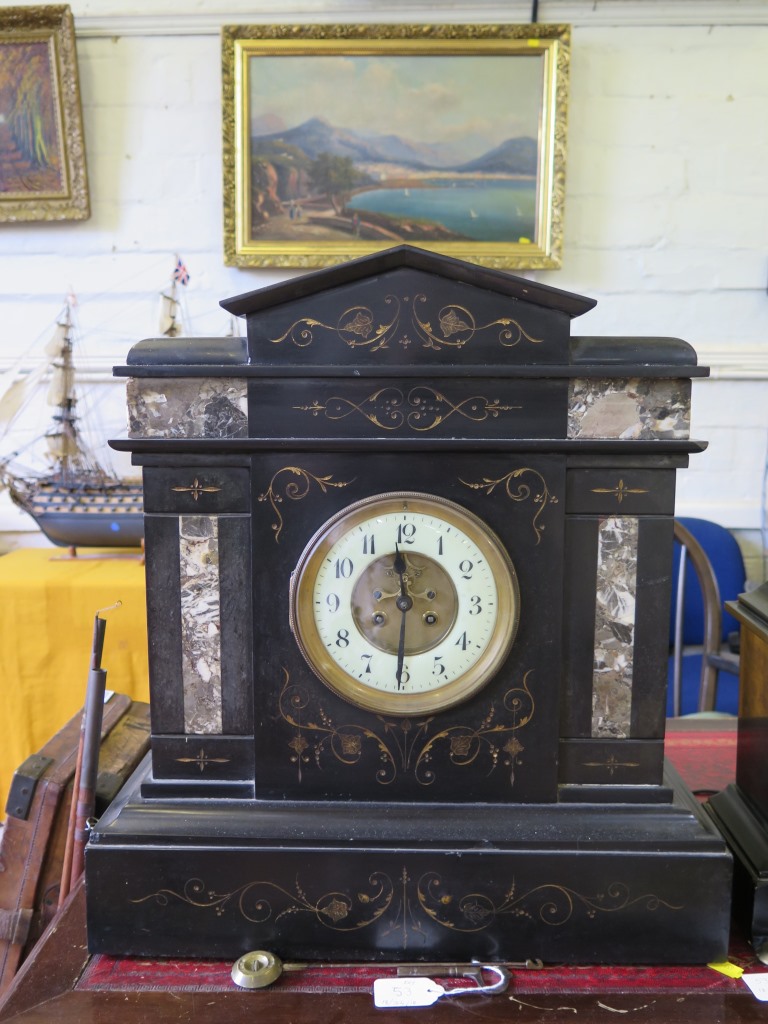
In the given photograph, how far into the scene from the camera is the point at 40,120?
2.38 meters

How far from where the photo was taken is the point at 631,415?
85cm

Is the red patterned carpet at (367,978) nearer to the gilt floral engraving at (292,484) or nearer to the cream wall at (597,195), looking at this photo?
the gilt floral engraving at (292,484)

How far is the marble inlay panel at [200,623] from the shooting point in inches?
34.9

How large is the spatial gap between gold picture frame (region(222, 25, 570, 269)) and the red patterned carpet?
1.94m

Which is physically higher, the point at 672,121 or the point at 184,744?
the point at 672,121

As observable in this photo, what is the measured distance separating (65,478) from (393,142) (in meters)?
1.37

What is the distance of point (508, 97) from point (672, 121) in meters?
0.48

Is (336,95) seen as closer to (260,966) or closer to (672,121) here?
(672,121)

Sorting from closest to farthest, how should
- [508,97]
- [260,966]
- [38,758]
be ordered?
[260,966] → [38,758] → [508,97]

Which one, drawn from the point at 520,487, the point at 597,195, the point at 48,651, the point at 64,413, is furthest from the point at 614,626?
the point at 64,413

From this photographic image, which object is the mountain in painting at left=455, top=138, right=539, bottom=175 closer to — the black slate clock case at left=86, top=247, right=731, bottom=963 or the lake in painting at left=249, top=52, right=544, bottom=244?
the lake in painting at left=249, top=52, right=544, bottom=244

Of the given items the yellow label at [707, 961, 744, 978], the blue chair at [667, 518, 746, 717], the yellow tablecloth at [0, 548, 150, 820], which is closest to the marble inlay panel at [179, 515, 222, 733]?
the yellow label at [707, 961, 744, 978]

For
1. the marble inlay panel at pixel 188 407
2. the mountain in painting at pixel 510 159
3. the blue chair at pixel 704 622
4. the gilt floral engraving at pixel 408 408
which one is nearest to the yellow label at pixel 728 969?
the gilt floral engraving at pixel 408 408

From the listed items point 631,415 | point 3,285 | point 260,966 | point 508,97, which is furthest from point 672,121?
point 260,966
